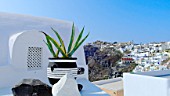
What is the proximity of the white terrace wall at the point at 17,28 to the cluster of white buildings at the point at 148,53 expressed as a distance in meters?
5.89

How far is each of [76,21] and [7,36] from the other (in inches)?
86.3

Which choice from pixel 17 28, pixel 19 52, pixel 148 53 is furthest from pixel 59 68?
pixel 148 53

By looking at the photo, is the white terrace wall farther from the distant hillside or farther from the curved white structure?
the distant hillside

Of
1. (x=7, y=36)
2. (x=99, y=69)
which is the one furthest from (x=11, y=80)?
(x=99, y=69)

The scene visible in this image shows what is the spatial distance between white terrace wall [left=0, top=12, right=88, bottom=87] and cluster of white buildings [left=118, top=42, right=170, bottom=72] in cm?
589

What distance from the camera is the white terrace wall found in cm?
347

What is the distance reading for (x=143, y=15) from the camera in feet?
42.3

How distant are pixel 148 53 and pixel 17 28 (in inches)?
356

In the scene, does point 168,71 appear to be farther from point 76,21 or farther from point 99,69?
point 99,69

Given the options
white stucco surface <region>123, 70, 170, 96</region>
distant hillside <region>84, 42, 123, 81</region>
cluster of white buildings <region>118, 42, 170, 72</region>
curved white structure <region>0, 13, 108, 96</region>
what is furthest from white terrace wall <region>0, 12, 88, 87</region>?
cluster of white buildings <region>118, 42, 170, 72</region>

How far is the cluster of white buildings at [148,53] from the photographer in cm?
982

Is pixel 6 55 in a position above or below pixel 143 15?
below

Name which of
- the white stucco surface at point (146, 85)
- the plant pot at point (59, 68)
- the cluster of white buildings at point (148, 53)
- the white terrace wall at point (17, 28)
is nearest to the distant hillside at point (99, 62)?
the cluster of white buildings at point (148, 53)

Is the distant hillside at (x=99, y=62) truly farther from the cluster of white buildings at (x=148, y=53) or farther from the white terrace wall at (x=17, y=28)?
the white terrace wall at (x=17, y=28)
